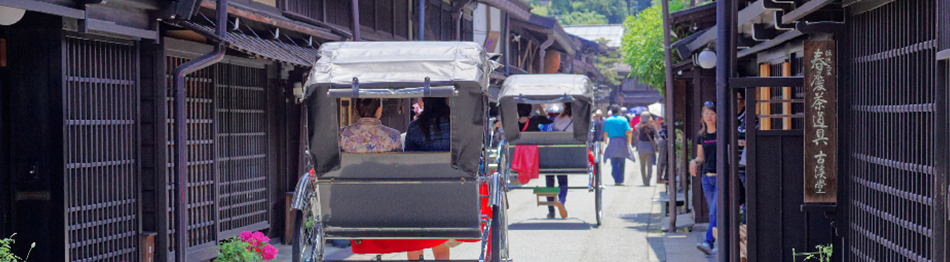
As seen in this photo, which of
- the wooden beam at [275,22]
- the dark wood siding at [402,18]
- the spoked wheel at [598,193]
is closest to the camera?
the wooden beam at [275,22]

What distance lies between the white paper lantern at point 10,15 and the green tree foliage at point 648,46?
11.2 metres

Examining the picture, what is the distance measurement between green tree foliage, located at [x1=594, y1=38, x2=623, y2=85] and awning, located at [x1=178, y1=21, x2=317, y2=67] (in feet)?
138

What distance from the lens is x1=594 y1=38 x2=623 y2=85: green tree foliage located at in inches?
2045

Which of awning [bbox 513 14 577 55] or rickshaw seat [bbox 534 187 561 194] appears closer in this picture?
rickshaw seat [bbox 534 187 561 194]

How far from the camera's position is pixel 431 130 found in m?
6.81

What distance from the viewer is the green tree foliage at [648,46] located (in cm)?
1655

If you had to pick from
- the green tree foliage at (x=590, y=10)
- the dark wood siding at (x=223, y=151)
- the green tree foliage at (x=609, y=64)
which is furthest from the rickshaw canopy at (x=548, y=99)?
the green tree foliage at (x=590, y=10)

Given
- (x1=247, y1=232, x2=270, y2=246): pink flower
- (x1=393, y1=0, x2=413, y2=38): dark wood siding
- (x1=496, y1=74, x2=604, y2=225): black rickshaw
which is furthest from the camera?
(x1=393, y1=0, x2=413, y2=38): dark wood siding

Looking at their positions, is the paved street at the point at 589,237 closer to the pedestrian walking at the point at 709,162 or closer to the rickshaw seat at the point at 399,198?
the pedestrian walking at the point at 709,162

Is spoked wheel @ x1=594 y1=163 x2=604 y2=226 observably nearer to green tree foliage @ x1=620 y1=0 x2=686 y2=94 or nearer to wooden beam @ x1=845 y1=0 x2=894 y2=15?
green tree foliage @ x1=620 y1=0 x2=686 y2=94

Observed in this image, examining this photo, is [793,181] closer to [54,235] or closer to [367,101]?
[367,101]

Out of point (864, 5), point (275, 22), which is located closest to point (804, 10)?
point (864, 5)

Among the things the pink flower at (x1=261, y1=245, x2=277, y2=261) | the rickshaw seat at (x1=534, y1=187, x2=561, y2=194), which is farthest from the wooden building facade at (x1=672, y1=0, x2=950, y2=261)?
the rickshaw seat at (x1=534, y1=187, x2=561, y2=194)

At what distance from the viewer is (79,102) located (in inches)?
285
